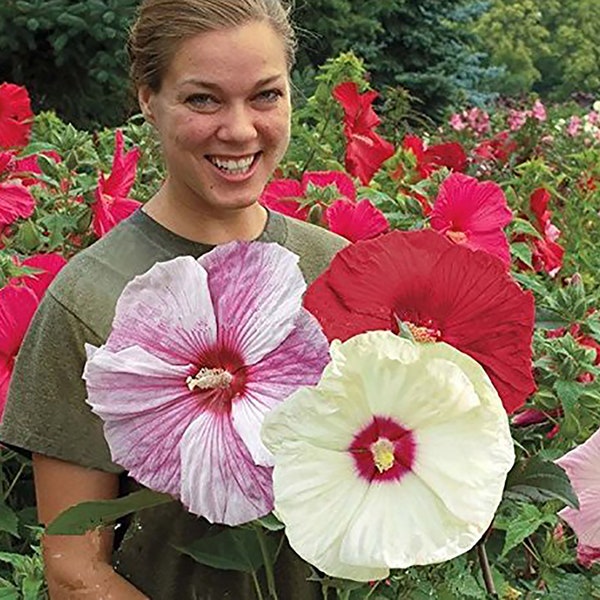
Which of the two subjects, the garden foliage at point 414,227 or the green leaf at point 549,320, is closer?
the garden foliage at point 414,227

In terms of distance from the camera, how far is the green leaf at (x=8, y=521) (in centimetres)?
212

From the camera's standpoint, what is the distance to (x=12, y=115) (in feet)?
10.3

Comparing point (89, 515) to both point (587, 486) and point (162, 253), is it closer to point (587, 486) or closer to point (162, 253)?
point (587, 486)

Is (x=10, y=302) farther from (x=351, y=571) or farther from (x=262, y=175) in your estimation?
(x=351, y=571)

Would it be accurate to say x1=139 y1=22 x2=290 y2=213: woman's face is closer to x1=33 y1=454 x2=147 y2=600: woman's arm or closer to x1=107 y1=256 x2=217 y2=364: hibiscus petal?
x1=33 y1=454 x2=147 y2=600: woman's arm

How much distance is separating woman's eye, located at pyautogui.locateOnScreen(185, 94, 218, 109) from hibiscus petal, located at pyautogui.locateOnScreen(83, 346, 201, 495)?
1.84ft

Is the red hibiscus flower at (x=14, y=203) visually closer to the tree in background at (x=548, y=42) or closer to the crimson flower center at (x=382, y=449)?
the crimson flower center at (x=382, y=449)

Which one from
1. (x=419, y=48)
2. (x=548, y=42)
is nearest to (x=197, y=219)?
(x=419, y=48)

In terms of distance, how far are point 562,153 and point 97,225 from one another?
4258 millimetres

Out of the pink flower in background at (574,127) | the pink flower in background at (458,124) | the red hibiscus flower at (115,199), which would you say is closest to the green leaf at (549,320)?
the red hibiscus flower at (115,199)

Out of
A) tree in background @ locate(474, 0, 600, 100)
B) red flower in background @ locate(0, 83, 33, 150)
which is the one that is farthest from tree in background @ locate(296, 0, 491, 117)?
tree in background @ locate(474, 0, 600, 100)

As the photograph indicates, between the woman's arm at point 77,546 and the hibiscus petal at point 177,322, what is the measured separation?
0.59m

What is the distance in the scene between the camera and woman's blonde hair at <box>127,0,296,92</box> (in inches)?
58.5

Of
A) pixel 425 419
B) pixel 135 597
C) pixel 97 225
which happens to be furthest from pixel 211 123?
pixel 97 225
